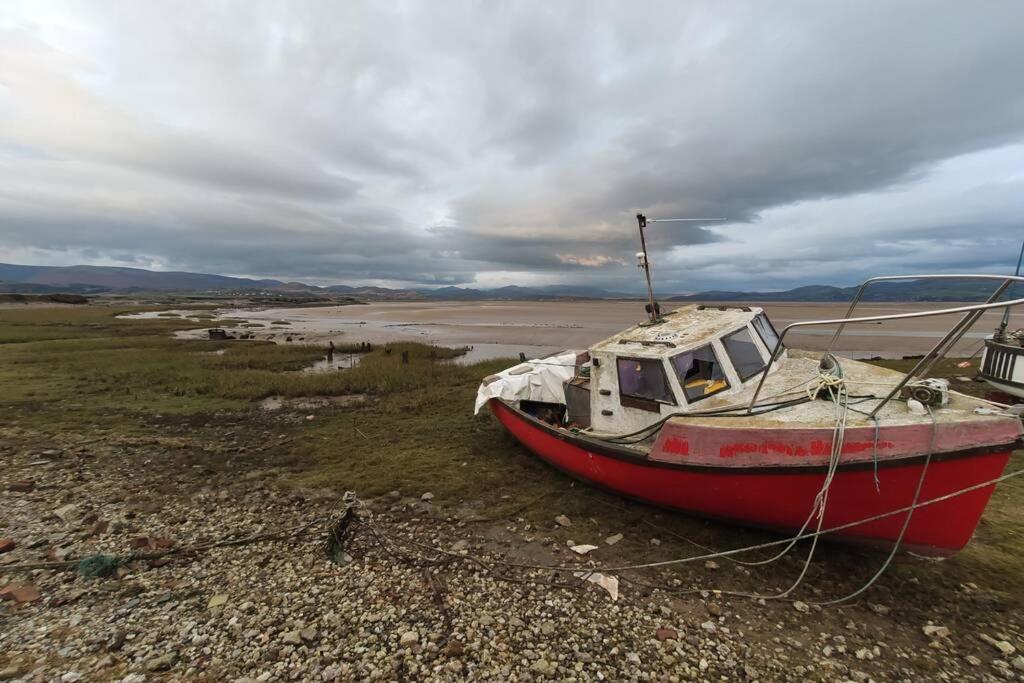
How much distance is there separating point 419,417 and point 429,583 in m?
8.24

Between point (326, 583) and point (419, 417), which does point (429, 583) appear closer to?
point (326, 583)

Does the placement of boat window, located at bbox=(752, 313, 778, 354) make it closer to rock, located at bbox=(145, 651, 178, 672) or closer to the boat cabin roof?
the boat cabin roof

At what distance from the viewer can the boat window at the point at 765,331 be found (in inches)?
314

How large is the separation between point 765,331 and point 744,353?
127 centimetres

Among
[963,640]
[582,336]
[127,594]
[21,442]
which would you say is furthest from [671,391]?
[582,336]

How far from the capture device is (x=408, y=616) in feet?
16.3

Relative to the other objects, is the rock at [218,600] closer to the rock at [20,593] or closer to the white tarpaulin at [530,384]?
the rock at [20,593]

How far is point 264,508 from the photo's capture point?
7.48m

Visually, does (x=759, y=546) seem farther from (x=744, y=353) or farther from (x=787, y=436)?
(x=744, y=353)

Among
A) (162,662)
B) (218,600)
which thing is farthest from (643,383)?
(162,662)

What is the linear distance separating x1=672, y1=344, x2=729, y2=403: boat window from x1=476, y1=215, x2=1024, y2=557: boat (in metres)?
0.02

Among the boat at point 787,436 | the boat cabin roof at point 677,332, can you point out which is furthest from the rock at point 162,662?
the boat cabin roof at point 677,332

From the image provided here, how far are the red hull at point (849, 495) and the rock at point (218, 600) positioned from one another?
5.43 meters

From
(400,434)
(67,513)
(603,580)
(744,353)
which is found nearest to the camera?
(603,580)
